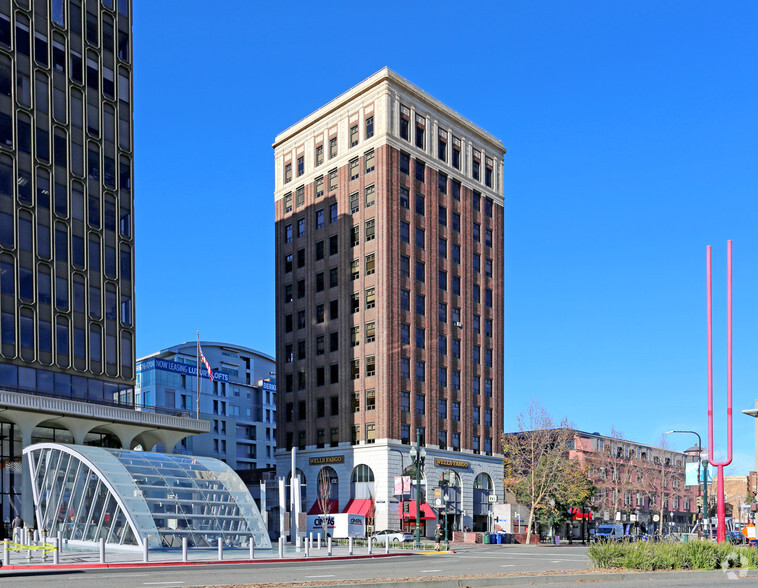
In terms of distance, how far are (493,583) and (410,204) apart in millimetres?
66986

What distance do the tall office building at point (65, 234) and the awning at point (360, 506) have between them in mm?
18321

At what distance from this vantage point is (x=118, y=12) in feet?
237

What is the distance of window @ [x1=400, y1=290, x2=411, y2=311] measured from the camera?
8538cm

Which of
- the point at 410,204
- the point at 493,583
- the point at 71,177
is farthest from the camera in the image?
the point at 410,204

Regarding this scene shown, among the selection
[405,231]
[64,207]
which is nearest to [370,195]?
[405,231]

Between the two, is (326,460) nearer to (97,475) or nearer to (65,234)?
(65,234)

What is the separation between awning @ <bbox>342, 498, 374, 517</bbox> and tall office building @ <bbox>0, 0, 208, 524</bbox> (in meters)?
18.3

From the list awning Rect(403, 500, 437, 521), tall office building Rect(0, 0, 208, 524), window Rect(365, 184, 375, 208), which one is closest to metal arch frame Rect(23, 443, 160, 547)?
tall office building Rect(0, 0, 208, 524)

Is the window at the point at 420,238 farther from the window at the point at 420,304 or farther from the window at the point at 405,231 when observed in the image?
the window at the point at 420,304

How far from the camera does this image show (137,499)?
4553 cm

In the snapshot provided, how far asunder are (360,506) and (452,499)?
9663 millimetres

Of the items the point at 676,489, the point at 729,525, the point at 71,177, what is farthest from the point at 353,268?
the point at 676,489

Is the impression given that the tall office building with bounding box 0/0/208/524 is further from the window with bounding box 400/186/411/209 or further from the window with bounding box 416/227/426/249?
the window with bounding box 416/227/426/249

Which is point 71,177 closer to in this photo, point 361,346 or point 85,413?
point 85,413
